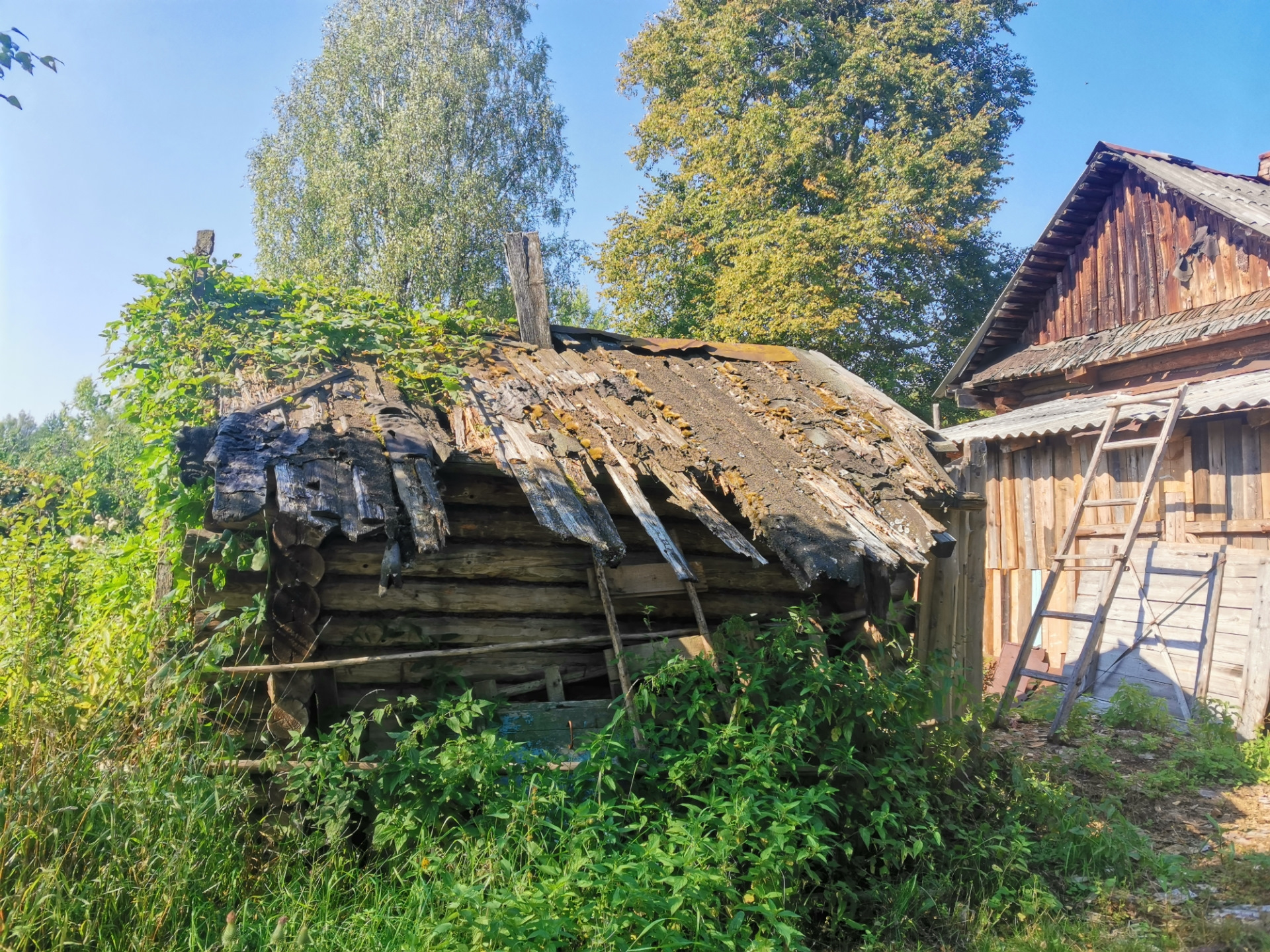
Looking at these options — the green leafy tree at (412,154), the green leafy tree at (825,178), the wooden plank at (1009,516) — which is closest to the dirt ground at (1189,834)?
the wooden plank at (1009,516)

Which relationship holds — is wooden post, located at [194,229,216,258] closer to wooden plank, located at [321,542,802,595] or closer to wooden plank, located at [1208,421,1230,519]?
wooden plank, located at [321,542,802,595]

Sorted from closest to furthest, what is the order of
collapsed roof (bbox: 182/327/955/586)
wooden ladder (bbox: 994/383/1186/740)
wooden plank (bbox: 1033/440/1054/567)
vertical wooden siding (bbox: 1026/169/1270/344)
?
collapsed roof (bbox: 182/327/955/586), wooden ladder (bbox: 994/383/1186/740), wooden plank (bbox: 1033/440/1054/567), vertical wooden siding (bbox: 1026/169/1270/344)

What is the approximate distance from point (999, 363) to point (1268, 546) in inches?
234

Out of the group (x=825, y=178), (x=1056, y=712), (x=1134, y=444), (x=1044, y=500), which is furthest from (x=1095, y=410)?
(x=825, y=178)

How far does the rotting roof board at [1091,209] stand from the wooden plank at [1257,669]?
189 inches

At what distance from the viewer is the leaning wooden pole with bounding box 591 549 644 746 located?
4734mm

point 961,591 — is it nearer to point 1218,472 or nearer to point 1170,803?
point 1170,803

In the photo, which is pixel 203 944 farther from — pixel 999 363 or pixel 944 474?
pixel 999 363

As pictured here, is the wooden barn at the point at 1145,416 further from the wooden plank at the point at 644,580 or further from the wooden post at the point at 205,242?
the wooden post at the point at 205,242

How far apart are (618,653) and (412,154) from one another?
19732 millimetres

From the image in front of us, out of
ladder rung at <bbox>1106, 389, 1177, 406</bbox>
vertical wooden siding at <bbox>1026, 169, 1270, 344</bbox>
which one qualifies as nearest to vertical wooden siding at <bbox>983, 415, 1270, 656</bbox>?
ladder rung at <bbox>1106, 389, 1177, 406</bbox>

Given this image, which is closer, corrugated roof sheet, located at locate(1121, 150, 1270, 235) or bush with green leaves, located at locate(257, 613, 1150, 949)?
bush with green leaves, located at locate(257, 613, 1150, 949)

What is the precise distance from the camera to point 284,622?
4711 mm

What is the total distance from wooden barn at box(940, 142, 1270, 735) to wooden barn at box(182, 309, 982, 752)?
2399 millimetres
